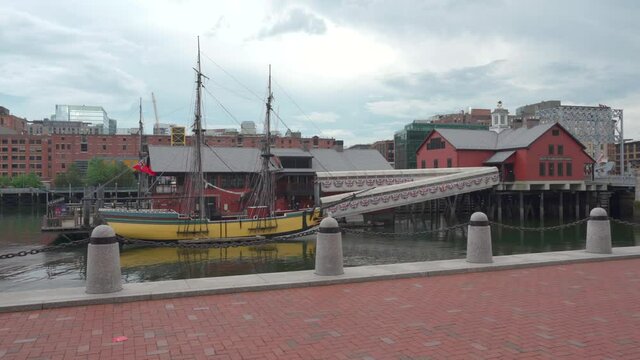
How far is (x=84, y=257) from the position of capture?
99.5 ft

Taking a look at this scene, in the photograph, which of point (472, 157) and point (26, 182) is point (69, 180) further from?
point (472, 157)

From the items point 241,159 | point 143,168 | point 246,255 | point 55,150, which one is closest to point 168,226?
point 246,255

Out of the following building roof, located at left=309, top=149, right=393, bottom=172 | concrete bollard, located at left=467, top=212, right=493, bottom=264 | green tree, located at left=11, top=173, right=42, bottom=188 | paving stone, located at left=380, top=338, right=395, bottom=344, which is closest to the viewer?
paving stone, located at left=380, top=338, right=395, bottom=344

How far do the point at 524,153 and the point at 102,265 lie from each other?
58.2 m

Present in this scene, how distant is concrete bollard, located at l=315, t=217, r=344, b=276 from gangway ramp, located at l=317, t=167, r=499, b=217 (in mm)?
29382

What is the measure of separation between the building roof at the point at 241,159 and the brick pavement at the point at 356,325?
142ft

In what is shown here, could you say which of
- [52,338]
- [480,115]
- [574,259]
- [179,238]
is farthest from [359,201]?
[480,115]

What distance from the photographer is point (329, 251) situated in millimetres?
11367

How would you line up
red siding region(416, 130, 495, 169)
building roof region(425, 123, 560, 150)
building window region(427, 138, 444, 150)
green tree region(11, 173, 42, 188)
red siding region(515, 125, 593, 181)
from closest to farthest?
red siding region(515, 125, 593, 181) → building roof region(425, 123, 560, 150) → red siding region(416, 130, 495, 169) → building window region(427, 138, 444, 150) → green tree region(11, 173, 42, 188)

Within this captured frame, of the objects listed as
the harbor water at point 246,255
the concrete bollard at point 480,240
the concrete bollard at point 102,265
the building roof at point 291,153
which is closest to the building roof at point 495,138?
the building roof at point 291,153

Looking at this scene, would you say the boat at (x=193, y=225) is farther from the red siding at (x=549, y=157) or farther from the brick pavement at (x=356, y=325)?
the red siding at (x=549, y=157)

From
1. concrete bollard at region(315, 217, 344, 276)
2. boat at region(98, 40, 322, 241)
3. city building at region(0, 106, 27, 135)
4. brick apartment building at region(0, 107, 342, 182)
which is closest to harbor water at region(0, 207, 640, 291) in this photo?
boat at region(98, 40, 322, 241)

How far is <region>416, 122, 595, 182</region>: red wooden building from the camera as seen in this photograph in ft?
198

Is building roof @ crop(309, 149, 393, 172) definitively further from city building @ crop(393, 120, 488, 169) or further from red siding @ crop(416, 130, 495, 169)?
city building @ crop(393, 120, 488, 169)
